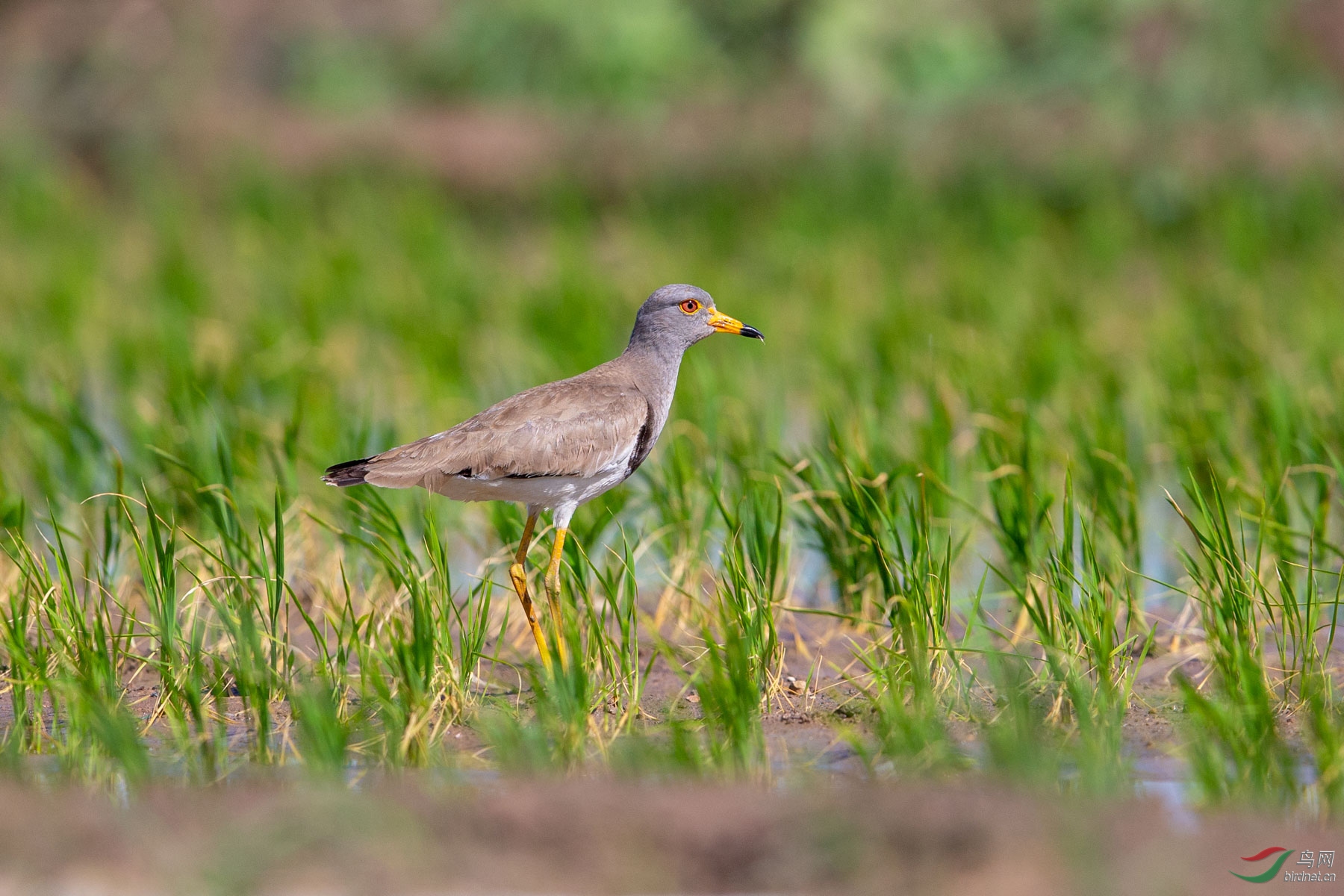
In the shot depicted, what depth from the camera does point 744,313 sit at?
8148 mm

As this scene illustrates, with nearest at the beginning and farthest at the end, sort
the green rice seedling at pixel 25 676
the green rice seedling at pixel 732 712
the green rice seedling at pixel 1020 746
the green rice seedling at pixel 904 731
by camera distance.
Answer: the green rice seedling at pixel 1020 746 → the green rice seedling at pixel 904 731 → the green rice seedling at pixel 732 712 → the green rice seedling at pixel 25 676

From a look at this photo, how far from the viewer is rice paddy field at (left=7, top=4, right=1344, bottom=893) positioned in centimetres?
277

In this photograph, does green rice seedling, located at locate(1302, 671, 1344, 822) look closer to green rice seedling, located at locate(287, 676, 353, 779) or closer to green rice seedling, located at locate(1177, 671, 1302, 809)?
green rice seedling, located at locate(1177, 671, 1302, 809)

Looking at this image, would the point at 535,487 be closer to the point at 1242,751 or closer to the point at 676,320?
the point at 676,320

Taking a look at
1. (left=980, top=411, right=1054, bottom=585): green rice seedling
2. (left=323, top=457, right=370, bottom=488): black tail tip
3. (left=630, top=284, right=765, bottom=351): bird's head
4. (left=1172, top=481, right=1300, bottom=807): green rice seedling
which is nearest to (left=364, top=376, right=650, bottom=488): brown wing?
(left=323, top=457, right=370, bottom=488): black tail tip

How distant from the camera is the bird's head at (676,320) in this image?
14.7 feet

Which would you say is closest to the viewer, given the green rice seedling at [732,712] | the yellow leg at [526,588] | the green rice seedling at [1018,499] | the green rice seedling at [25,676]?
the green rice seedling at [732,712]

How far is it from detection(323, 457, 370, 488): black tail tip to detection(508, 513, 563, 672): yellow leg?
54 centimetres

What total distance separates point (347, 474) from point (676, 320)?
1.10 meters

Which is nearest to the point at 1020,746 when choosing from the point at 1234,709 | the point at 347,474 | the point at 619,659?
the point at 1234,709
